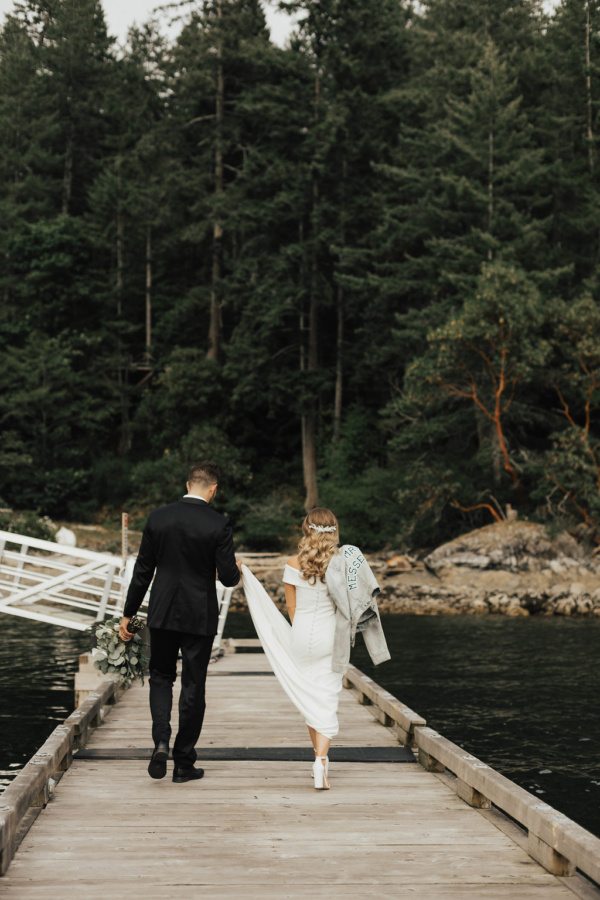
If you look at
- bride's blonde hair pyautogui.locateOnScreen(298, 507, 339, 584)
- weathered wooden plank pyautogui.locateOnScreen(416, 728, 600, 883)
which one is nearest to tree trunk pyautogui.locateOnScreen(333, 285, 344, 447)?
bride's blonde hair pyautogui.locateOnScreen(298, 507, 339, 584)

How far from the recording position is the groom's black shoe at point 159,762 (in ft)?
19.5

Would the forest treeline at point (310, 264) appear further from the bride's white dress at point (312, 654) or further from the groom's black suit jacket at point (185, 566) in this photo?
the groom's black suit jacket at point (185, 566)

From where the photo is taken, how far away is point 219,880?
414cm

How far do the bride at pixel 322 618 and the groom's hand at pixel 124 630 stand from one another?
1.12m

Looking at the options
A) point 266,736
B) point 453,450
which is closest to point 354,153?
point 453,450

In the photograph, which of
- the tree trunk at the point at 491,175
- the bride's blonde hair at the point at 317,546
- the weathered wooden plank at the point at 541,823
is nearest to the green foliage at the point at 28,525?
the tree trunk at the point at 491,175

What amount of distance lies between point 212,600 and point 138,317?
45193 mm

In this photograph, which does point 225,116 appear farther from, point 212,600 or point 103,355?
point 212,600

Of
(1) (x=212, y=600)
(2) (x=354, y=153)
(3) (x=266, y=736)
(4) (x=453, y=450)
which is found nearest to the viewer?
(1) (x=212, y=600)

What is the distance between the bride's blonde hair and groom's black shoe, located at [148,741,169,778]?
146 centimetres

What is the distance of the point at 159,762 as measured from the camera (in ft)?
19.5

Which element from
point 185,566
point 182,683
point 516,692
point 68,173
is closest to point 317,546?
point 185,566

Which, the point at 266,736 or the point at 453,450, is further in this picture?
the point at 453,450

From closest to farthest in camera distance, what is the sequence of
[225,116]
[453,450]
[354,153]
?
[453,450], [354,153], [225,116]
